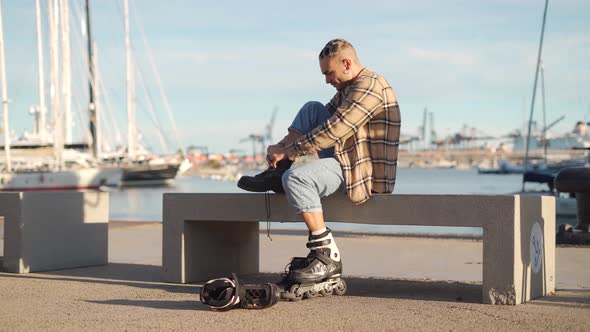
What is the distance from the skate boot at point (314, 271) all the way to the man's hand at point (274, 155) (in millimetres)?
457

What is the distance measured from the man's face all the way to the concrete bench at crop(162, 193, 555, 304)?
2.01 feet

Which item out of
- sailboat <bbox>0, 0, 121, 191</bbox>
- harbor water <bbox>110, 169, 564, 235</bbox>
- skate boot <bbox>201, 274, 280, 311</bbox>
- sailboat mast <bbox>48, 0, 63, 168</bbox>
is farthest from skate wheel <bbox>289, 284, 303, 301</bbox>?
sailboat mast <bbox>48, 0, 63, 168</bbox>

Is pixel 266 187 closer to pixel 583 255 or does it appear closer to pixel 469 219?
pixel 469 219

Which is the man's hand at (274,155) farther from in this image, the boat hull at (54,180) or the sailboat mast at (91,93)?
the sailboat mast at (91,93)

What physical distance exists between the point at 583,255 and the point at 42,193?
177 inches

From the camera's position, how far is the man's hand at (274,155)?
441cm

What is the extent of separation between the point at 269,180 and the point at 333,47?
2.53 ft

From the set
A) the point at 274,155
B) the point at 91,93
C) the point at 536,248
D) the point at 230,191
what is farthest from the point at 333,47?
the point at 91,93

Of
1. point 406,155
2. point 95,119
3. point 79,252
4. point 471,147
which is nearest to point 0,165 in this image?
point 95,119

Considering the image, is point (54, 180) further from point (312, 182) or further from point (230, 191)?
point (312, 182)

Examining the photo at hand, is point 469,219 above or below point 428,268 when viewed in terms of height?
above

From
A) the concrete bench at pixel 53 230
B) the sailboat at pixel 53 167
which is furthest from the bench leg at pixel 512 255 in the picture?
the sailboat at pixel 53 167

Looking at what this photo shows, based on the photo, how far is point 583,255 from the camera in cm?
722

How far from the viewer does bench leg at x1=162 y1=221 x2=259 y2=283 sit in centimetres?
502
